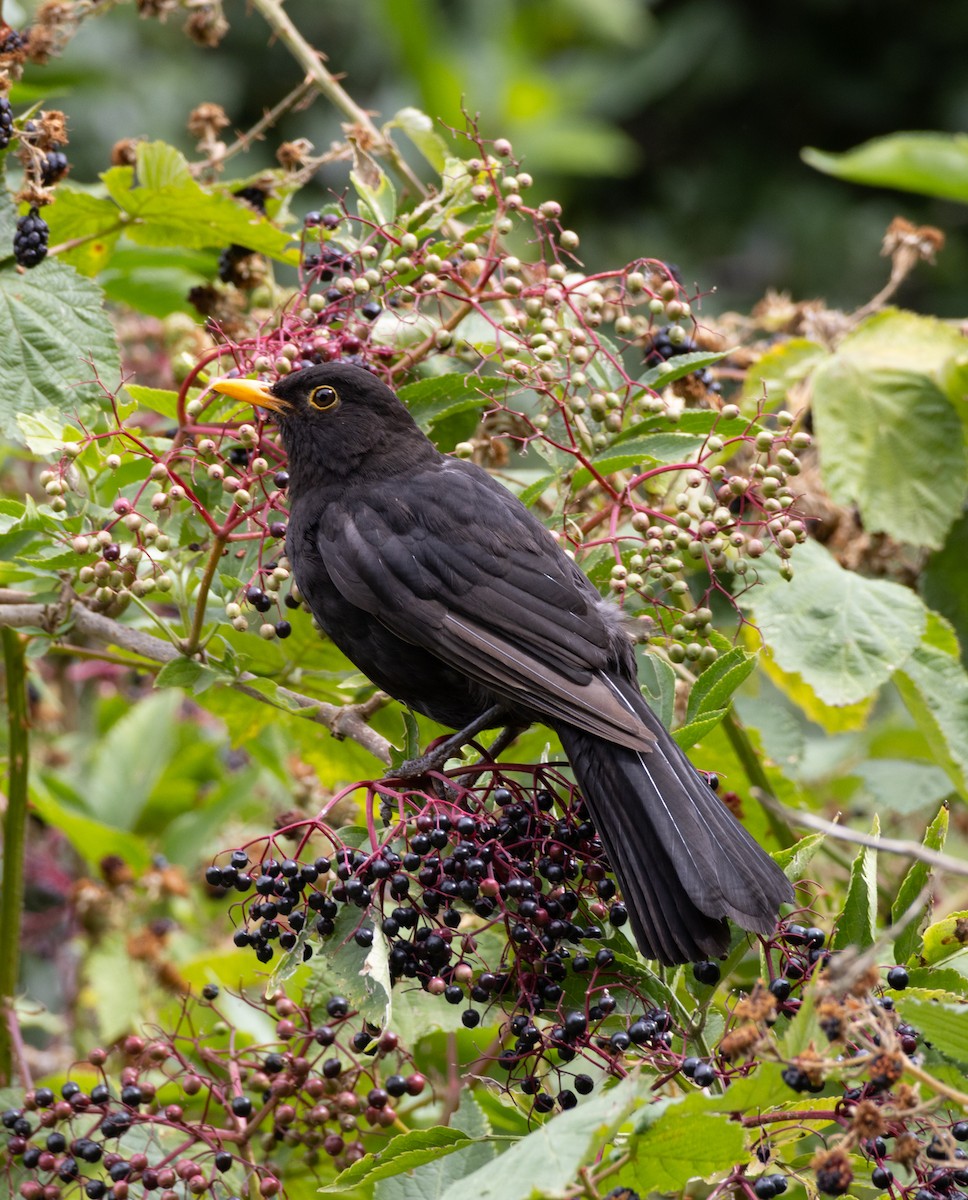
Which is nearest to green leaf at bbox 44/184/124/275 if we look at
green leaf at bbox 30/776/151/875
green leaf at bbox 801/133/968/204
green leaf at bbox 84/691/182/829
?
green leaf at bbox 84/691/182/829

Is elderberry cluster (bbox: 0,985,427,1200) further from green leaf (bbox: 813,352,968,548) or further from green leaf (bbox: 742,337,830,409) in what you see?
green leaf (bbox: 742,337,830,409)

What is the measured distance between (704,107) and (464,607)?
1037 cm

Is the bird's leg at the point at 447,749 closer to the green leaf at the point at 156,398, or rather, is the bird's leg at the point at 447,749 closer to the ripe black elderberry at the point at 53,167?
the green leaf at the point at 156,398

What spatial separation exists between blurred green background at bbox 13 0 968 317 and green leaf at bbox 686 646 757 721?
8.83m

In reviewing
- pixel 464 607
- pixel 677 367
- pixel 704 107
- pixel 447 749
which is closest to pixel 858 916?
pixel 447 749

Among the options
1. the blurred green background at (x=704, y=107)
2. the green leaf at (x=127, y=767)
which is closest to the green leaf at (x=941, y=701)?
the green leaf at (x=127, y=767)

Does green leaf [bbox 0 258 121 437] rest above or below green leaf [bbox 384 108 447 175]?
below

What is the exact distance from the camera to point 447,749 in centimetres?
291

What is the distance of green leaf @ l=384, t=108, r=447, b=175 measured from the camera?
3613 millimetres

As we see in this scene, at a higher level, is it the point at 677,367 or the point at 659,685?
the point at 677,367

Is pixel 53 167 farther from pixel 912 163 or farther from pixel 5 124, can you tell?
Result: pixel 912 163

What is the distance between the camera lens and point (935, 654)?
11.5ft

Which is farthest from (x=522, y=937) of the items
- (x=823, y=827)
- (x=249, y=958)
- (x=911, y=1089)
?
(x=249, y=958)

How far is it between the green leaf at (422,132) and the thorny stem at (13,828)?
60.2 inches
